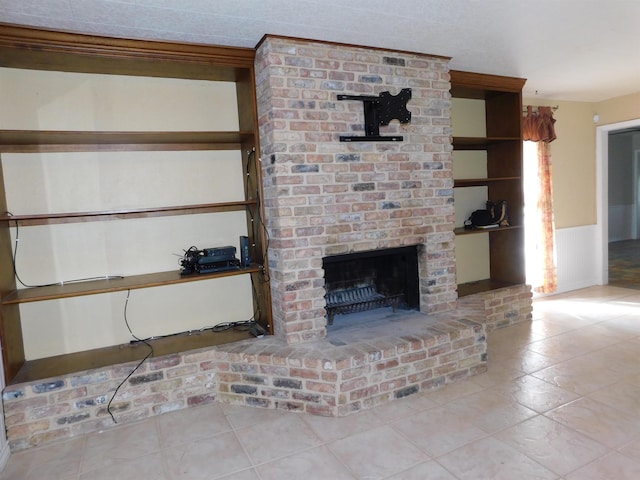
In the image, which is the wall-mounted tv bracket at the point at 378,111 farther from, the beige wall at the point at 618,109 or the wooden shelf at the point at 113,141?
the beige wall at the point at 618,109

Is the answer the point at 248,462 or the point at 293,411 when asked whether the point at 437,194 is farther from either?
the point at 248,462

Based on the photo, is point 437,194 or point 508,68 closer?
point 437,194

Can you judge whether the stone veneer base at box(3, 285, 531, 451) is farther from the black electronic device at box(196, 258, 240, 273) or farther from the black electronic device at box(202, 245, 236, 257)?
the black electronic device at box(202, 245, 236, 257)

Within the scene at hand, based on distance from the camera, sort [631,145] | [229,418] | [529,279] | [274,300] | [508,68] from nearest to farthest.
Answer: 1. [229,418]
2. [274,300]
3. [508,68]
4. [529,279]
5. [631,145]

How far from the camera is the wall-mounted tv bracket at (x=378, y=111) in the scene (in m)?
2.82

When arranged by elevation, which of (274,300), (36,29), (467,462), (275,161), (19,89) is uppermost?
(36,29)

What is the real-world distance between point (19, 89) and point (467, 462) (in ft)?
11.1

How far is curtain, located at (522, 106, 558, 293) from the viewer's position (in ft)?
14.5

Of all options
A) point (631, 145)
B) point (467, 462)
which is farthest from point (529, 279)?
point (631, 145)

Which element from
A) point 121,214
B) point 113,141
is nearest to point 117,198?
point 121,214

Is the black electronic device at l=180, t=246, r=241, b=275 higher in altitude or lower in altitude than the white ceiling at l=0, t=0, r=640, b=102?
lower

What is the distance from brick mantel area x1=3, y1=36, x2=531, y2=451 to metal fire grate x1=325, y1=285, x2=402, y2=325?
207mm

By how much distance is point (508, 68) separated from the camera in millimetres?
3533

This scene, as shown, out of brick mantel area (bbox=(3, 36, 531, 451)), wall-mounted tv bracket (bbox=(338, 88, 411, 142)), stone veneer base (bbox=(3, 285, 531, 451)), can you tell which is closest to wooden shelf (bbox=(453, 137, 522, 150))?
brick mantel area (bbox=(3, 36, 531, 451))
